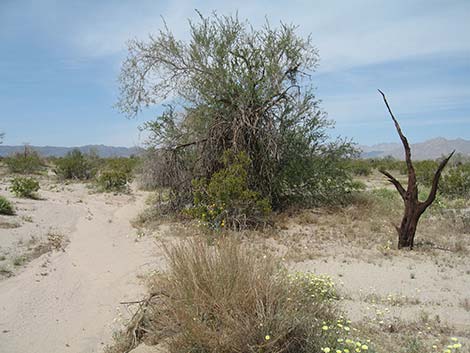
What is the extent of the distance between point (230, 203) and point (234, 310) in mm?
7076

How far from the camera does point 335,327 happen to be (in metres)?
4.36

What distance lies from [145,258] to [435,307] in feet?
18.1

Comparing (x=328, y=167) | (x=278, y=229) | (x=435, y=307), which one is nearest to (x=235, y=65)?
(x=328, y=167)

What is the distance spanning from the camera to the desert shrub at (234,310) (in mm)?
3779

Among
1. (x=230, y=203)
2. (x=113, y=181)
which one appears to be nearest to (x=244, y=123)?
(x=230, y=203)

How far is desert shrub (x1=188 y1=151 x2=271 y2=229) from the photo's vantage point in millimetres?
10852

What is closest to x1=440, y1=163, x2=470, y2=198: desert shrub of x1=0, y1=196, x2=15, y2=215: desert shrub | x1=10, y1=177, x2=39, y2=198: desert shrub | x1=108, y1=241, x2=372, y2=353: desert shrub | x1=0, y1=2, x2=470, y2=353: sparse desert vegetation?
x1=0, y1=2, x2=470, y2=353: sparse desert vegetation

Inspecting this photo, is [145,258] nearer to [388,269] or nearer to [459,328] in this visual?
[388,269]

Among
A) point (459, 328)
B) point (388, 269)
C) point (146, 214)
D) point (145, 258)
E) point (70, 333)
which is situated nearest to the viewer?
point (459, 328)

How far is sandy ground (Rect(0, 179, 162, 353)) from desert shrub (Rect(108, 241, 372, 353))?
49.1 inches

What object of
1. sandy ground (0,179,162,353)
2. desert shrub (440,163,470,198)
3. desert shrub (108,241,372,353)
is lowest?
sandy ground (0,179,162,353)

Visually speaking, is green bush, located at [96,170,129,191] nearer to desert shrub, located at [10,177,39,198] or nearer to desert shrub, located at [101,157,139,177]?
desert shrub, located at [101,157,139,177]

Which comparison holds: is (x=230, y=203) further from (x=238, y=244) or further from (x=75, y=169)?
(x=75, y=169)

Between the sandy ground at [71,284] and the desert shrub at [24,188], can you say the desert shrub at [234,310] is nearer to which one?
the sandy ground at [71,284]
